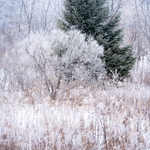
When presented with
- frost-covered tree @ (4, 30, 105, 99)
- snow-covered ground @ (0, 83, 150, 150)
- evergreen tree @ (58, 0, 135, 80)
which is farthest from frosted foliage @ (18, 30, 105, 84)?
snow-covered ground @ (0, 83, 150, 150)

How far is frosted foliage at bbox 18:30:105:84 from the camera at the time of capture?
6.90 meters

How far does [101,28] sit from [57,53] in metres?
3.66

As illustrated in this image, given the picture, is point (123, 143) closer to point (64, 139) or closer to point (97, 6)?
point (64, 139)

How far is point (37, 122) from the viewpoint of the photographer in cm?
431

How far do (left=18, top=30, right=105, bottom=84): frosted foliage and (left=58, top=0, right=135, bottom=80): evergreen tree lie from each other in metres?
1.22

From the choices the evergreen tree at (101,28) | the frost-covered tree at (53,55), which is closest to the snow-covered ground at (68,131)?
the frost-covered tree at (53,55)

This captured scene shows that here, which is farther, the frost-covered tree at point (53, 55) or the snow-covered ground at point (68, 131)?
the frost-covered tree at point (53, 55)

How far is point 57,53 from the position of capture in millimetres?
8320

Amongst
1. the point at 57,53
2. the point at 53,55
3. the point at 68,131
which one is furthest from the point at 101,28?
the point at 68,131

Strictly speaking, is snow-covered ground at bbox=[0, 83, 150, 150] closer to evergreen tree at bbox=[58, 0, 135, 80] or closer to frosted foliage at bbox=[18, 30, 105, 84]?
frosted foliage at bbox=[18, 30, 105, 84]

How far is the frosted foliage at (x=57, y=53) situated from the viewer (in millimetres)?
6898

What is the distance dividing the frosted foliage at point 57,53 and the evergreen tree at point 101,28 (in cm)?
122

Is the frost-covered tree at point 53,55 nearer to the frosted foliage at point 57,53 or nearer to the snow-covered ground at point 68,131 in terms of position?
the frosted foliage at point 57,53

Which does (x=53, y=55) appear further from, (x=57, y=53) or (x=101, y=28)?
(x=101, y=28)
